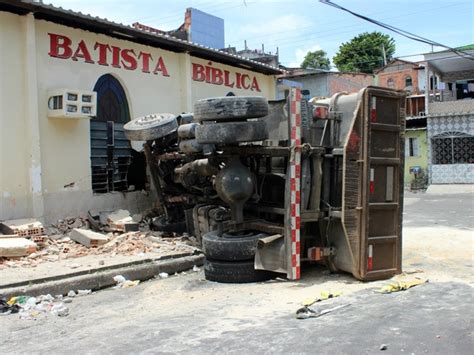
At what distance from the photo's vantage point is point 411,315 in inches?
207

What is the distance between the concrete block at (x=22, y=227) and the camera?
8.81m

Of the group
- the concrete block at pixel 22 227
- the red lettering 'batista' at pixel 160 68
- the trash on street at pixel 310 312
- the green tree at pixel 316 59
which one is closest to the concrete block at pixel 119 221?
the concrete block at pixel 22 227

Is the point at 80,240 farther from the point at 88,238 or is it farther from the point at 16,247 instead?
the point at 16,247

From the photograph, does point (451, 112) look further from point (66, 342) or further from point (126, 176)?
point (66, 342)

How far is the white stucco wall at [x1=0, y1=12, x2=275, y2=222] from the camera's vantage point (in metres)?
9.47

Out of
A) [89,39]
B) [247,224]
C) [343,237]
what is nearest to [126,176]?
[89,39]

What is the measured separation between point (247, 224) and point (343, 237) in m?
1.32

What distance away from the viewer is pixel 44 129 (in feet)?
33.1

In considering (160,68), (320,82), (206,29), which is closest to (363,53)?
(320,82)

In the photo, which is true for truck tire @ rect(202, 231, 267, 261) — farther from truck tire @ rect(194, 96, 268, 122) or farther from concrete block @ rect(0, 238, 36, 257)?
concrete block @ rect(0, 238, 36, 257)

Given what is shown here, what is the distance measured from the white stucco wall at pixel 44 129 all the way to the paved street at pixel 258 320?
355 cm

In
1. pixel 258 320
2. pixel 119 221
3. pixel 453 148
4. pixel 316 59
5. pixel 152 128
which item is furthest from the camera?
pixel 316 59

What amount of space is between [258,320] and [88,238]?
4.48 m

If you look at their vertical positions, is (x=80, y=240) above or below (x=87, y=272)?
above
